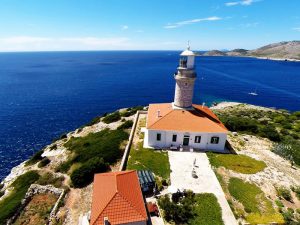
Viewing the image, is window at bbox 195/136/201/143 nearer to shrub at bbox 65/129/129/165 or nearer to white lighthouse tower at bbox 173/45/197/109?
white lighthouse tower at bbox 173/45/197/109

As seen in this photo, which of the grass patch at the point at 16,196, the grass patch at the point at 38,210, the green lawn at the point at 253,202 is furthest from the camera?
the grass patch at the point at 16,196

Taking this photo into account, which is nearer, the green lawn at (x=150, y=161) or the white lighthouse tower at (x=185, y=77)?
the green lawn at (x=150, y=161)

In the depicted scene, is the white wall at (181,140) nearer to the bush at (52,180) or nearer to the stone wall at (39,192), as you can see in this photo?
the bush at (52,180)

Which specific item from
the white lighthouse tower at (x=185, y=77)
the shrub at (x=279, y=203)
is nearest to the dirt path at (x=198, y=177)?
the shrub at (x=279, y=203)

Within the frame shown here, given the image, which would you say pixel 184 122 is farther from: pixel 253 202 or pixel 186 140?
pixel 253 202

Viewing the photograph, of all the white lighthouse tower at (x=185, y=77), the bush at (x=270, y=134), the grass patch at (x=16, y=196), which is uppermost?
the white lighthouse tower at (x=185, y=77)

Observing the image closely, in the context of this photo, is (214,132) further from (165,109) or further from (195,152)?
(165,109)

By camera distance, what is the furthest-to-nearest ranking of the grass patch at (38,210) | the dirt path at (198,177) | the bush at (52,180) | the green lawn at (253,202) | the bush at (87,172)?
the bush at (52,180) → the bush at (87,172) → the grass patch at (38,210) → the dirt path at (198,177) → the green lawn at (253,202)

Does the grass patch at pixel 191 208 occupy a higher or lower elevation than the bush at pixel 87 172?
higher

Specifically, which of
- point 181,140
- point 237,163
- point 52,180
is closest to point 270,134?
point 237,163
